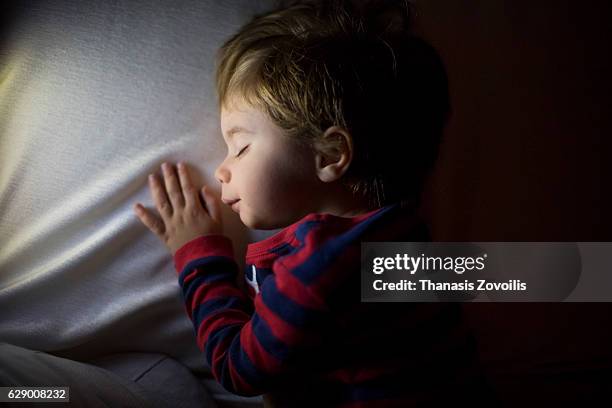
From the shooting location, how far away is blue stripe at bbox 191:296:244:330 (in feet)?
1.88

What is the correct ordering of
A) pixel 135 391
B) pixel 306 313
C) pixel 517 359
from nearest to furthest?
1. pixel 306 313
2. pixel 135 391
3. pixel 517 359

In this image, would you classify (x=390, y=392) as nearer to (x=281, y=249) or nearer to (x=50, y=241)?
(x=281, y=249)

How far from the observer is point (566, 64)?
664mm

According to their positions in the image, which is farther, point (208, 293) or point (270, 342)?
point (208, 293)

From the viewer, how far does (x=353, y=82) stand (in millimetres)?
535

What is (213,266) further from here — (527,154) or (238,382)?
(527,154)

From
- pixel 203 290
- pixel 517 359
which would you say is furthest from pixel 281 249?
pixel 517 359

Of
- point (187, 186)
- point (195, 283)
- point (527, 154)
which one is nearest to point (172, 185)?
point (187, 186)

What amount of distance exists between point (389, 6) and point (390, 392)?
0.45 meters

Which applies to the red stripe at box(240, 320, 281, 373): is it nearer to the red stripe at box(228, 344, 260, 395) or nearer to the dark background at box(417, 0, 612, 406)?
the red stripe at box(228, 344, 260, 395)

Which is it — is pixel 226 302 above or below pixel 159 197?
below

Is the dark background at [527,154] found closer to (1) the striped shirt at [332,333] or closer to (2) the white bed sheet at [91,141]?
(1) the striped shirt at [332,333]

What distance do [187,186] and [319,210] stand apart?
168 millimetres

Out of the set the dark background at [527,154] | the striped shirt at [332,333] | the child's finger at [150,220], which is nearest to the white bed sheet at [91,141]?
the child's finger at [150,220]
